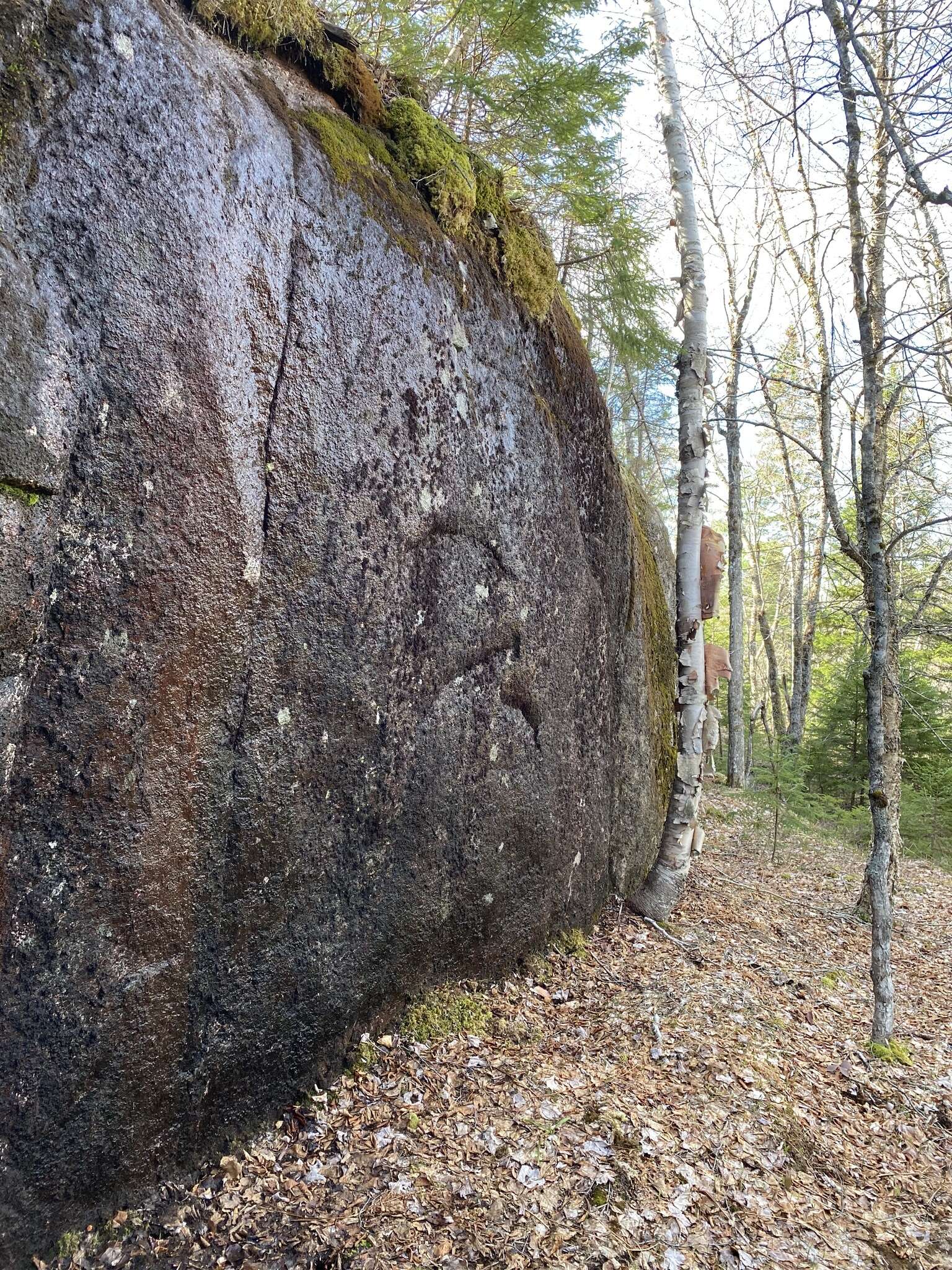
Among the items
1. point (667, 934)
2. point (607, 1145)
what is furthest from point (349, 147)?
point (667, 934)

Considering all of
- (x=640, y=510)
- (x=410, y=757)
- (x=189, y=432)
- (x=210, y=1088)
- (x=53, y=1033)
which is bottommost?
(x=210, y=1088)

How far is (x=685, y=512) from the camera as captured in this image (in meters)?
6.66

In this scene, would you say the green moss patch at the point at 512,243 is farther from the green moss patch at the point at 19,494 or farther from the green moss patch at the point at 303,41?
the green moss patch at the point at 19,494

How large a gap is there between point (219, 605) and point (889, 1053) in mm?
5443

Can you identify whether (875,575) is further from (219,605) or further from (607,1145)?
(219,605)

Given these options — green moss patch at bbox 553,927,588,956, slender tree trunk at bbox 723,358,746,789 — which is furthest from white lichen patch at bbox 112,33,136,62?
slender tree trunk at bbox 723,358,746,789

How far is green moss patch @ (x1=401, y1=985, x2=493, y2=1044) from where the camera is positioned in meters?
4.05

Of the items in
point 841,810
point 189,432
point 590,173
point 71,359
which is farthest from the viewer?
point 841,810

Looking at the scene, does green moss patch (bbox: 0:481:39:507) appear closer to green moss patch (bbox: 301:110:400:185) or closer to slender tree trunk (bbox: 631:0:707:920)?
green moss patch (bbox: 301:110:400:185)

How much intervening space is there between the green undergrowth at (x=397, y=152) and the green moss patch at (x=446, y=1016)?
14.0ft

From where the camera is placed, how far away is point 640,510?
8250 millimetres

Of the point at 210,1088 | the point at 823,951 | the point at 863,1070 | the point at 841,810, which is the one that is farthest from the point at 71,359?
the point at 841,810

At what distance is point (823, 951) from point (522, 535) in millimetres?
5126

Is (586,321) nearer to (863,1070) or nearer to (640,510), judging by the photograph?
(640,510)
